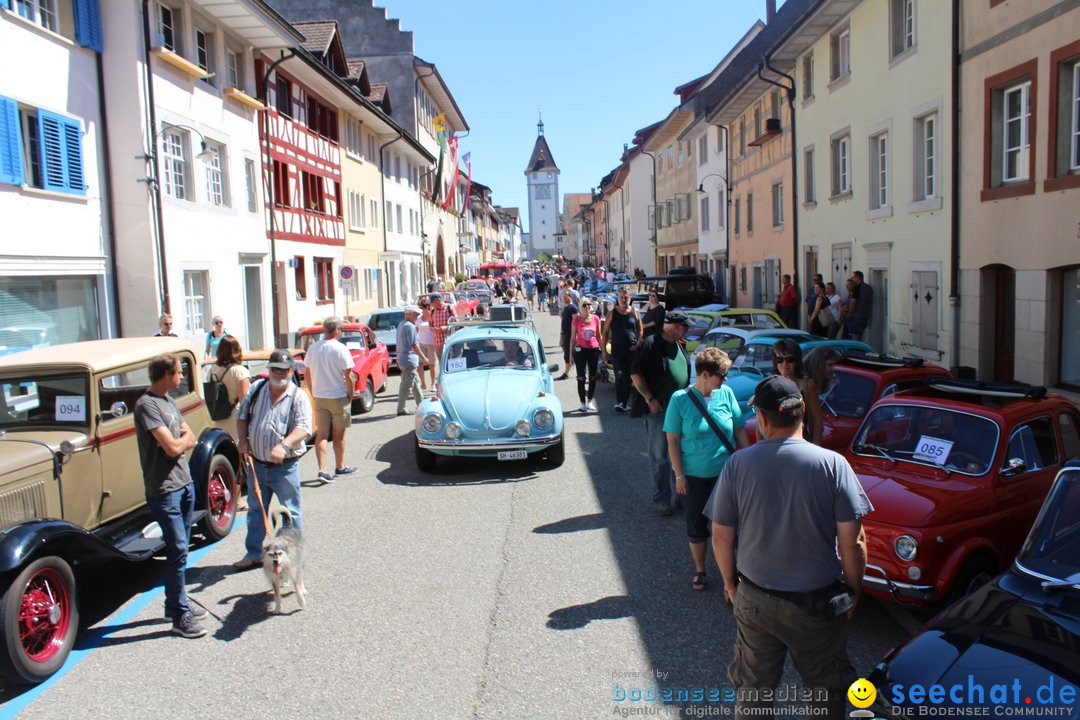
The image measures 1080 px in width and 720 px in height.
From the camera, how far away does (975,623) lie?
Answer: 11.1 feet

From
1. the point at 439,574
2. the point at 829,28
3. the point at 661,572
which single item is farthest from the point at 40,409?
the point at 829,28

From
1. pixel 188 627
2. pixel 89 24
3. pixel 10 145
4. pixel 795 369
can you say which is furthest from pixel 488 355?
pixel 89 24

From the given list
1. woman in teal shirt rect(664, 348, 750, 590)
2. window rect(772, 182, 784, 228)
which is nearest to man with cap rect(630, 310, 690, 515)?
woman in teal shirt rect(664, 348, 750, 590)

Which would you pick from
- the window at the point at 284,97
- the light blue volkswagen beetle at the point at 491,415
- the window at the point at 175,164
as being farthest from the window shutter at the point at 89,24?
the light blue volkswagen beetle at the point at 491,415

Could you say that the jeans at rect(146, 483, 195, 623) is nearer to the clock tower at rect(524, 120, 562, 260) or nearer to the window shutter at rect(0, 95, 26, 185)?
the window shutter at rect(0, 95, 26, 185)

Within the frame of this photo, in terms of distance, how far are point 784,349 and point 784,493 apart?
10.4 feet

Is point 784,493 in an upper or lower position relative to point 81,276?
lower

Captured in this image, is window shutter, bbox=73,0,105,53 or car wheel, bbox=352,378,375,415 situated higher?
window shutter, bbox=73,0,105,53

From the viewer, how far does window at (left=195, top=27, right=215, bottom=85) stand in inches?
738

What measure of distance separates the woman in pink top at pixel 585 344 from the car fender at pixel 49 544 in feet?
28.6

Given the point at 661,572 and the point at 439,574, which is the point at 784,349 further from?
the point at 439,574

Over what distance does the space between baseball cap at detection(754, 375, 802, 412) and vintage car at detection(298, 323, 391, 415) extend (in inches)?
435

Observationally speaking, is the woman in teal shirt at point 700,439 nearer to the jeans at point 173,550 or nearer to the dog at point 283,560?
the dog at point 283,560

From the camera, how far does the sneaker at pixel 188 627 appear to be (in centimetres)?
521
